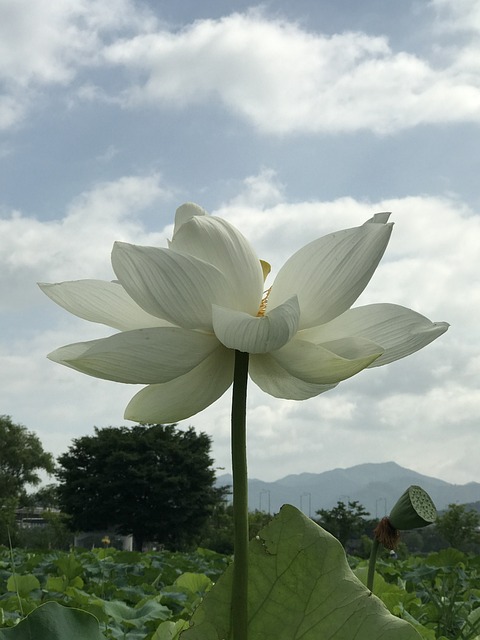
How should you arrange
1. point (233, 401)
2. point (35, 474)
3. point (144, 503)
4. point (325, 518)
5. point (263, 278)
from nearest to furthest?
point (233, 401) < point (263, 278) < point (325, 518) < point (144, 503) < point (35, 474)

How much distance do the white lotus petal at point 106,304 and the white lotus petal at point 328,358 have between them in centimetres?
12

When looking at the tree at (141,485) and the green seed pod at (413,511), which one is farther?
the tree at (141,485)

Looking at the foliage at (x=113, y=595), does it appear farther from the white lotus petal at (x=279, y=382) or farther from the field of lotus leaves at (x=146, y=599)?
the white lotus petal at (x=279, y=382)

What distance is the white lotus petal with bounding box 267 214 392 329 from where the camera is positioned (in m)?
0.60

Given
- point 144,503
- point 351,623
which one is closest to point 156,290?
point 351,623

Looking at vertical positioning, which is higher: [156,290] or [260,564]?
[156,290]

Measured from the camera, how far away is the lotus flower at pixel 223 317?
56 cm

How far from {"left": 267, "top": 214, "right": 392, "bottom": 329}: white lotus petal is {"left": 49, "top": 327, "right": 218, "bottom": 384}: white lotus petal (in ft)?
0.33

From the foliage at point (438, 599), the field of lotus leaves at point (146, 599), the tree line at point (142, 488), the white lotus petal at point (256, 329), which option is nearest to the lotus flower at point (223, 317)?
the white lotus petal at point (256, 329)

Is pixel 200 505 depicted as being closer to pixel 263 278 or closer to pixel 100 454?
pixel 100 454

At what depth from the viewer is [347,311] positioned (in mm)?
653

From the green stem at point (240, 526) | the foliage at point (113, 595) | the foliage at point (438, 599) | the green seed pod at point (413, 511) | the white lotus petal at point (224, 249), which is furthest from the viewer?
the foliage at point (113, 595)

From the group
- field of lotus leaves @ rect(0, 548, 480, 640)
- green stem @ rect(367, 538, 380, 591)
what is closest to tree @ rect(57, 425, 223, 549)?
field of lotus leaves @ rect(0, 548, 480, 640)

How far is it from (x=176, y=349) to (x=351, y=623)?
0.85 ft
